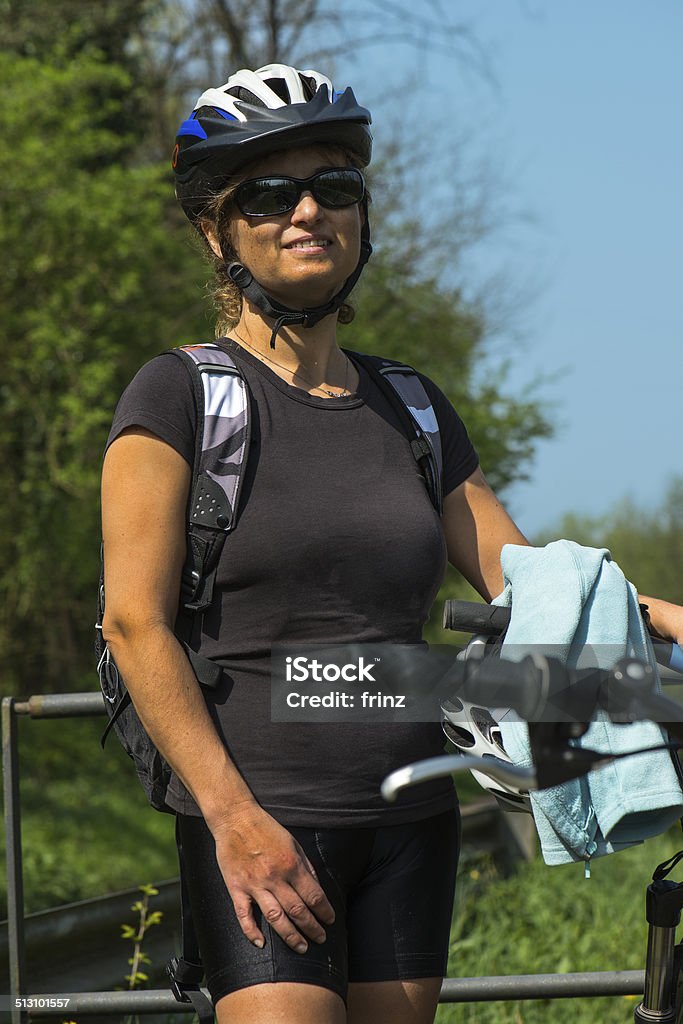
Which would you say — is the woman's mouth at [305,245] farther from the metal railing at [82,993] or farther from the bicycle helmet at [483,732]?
the metal railing at [82,993]

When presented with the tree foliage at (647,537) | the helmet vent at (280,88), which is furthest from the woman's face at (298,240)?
the tree foliage at (647,537)

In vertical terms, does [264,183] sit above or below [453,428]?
above

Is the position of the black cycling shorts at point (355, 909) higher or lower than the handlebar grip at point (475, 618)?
lower

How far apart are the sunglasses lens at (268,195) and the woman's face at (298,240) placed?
11 mm

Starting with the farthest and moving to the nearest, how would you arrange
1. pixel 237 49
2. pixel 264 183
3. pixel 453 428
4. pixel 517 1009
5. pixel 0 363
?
pixel 237 49, pixel 0 363, pixel 517 1009, pixel 453 428, pixel 264 183

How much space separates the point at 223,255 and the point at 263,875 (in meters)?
1.15

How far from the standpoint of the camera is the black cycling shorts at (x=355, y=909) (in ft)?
6.79

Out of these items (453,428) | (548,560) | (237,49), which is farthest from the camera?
(237,49)

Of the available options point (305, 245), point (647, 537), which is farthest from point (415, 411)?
point (647, 537)

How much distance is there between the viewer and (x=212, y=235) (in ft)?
8.32

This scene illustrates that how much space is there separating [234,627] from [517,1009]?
8.46ft

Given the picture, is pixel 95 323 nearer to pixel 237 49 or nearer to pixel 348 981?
pixel 237 49

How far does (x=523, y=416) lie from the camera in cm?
1720

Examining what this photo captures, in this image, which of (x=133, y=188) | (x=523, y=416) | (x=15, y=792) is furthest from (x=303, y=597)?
(x=523, y=416)
